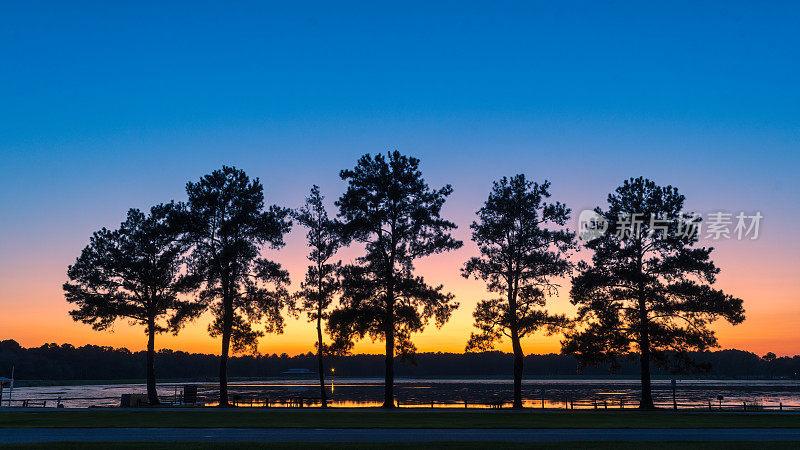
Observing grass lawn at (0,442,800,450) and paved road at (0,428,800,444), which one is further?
paved road at (0,428,800,444)

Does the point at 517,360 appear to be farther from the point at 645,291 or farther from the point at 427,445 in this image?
the point at 427,445

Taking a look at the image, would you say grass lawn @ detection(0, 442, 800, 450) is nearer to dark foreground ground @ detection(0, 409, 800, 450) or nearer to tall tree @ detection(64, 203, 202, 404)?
dark foreground ground @ detection(0, 409, 800, 450)

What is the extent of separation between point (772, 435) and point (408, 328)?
2689 cm

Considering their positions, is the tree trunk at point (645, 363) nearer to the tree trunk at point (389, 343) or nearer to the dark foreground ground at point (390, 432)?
the dark foreground ground at point (390, 432)

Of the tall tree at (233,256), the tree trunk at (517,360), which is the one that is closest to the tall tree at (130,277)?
the tall tree at (233,256)

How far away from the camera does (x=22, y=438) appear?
24.0 m

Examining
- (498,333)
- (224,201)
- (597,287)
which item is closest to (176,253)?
(224,201)

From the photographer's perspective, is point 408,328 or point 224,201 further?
point 224,201

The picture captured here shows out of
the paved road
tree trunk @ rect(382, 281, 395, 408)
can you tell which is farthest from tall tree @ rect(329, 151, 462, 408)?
the paved road

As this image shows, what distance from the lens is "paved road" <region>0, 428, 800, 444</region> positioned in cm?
2339

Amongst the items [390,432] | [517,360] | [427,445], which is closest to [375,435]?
[390,432]

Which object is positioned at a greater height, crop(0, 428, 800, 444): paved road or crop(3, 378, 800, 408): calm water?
crop(0, 428, 800, 444): paved road

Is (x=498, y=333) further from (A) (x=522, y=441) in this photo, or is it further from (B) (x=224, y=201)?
(A) (x=522, y=441)

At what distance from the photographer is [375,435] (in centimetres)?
2467
